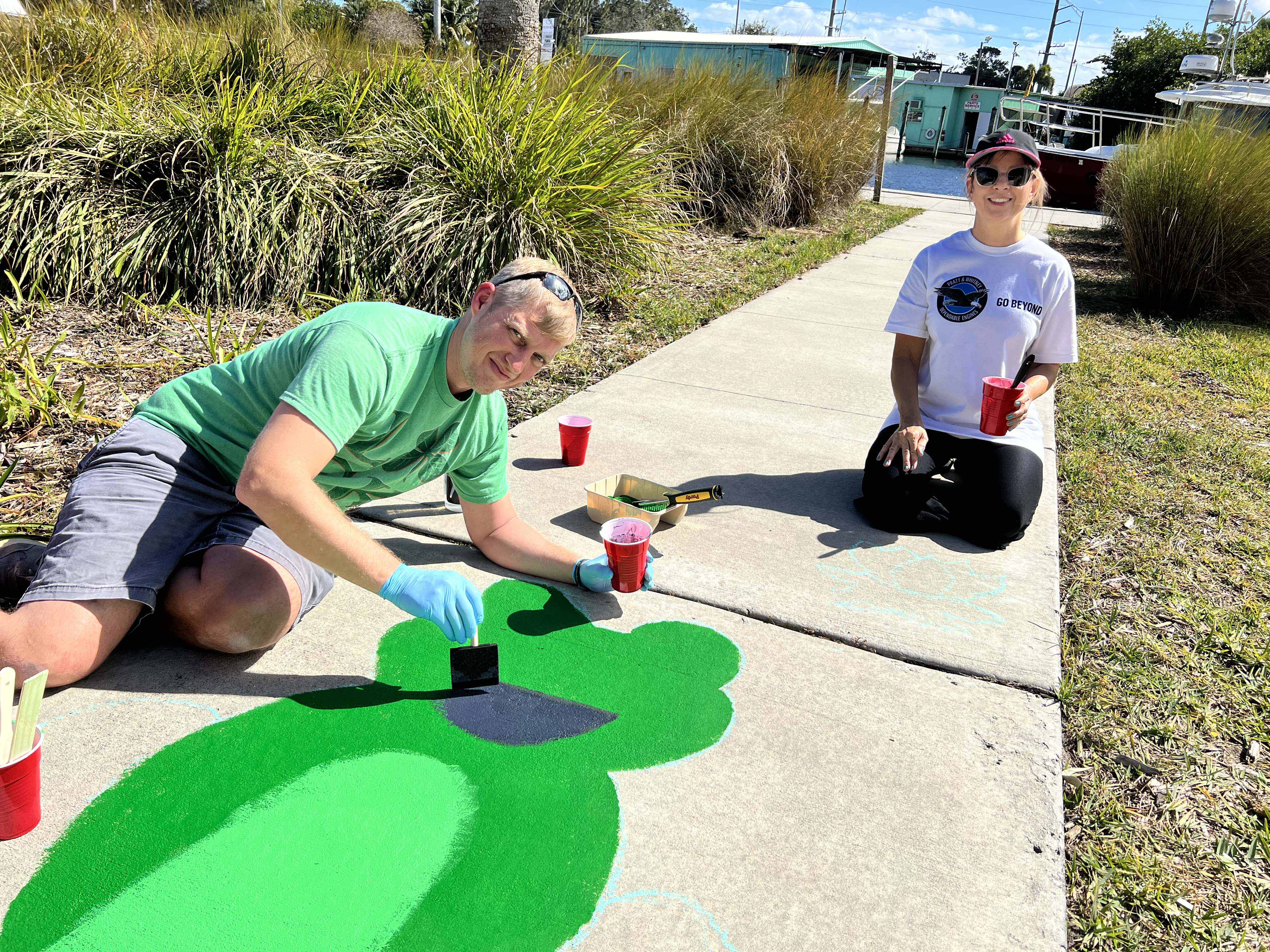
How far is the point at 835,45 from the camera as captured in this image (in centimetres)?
2311

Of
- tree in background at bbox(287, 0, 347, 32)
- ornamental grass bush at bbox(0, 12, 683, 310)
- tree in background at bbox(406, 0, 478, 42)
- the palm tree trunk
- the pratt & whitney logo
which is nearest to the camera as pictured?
the pratt & whitney logo

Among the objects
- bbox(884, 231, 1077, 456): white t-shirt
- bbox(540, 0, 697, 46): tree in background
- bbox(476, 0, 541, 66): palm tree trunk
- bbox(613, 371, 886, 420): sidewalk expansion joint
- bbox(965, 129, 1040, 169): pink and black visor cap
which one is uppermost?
bbox(540, 0, 697, 46): tree in background

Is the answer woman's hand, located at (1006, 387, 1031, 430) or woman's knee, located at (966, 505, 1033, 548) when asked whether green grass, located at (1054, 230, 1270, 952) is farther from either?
woman's hand, located at (1006, 387, 1031, 430)

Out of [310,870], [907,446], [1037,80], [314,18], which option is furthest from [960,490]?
[1037,80]

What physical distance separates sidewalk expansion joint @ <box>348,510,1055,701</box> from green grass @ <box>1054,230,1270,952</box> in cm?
15

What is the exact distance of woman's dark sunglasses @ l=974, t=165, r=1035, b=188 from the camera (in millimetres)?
3354

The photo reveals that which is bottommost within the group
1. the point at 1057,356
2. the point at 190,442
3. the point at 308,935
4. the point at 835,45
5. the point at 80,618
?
the point at 308,935

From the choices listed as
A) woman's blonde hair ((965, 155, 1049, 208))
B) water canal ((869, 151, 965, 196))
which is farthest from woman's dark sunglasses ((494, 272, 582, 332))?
water canal ((869, 151, 965, 196))

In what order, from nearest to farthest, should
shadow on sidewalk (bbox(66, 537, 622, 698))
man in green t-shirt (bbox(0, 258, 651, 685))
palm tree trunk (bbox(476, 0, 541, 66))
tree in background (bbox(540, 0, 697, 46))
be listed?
man in green t-shirt (bbox(0, 258, 651, 685))
shadow on sidewalk (bbox(66, 537, 622, 698))
palm tree trunk (bbox(476, 0, 541, 66))
tree in background (bbox(540, 0, 697, 46))

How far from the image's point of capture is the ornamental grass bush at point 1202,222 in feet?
24.1

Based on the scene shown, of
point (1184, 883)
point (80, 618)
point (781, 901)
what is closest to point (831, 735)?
point (781, 901)

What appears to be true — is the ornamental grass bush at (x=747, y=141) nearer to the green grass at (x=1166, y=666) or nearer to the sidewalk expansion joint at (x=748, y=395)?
the sidewalk expansion joint at (x=748, y=395)

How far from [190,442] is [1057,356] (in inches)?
124

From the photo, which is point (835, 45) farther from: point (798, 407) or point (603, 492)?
point (603, 492)
